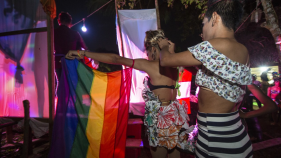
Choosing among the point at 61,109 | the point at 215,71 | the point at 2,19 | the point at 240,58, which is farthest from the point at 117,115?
the point at 2,19

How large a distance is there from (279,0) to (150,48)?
11542 mm

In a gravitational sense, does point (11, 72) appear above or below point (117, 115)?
above

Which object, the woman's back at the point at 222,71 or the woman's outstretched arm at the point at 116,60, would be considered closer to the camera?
the woman's back at the point at 222,71

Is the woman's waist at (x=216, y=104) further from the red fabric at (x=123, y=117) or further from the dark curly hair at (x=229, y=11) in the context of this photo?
the red fabric at (x=123, y=117)

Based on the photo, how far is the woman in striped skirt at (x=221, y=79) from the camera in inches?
46.7

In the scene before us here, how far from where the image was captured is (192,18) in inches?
408

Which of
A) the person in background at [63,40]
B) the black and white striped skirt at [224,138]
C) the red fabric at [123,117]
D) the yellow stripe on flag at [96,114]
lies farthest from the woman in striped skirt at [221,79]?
the person in background at [63,40]

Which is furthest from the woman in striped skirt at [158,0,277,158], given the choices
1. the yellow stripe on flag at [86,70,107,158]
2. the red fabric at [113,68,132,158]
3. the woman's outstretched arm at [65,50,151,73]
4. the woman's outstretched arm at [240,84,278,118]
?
the yellow stripe on flag at [86,70,107,158]

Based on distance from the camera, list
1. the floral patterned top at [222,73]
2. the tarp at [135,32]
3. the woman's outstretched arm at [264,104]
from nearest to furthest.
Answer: the floral patterned top at [222,73] → the woman's outstretched arm at [264,104] → the tarp at [135,32]

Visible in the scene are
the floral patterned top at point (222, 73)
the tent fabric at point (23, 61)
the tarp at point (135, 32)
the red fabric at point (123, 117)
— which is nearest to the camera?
the floral patterned top at point (222, 73)

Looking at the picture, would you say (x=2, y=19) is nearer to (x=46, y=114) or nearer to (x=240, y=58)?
(x=46, y=114)

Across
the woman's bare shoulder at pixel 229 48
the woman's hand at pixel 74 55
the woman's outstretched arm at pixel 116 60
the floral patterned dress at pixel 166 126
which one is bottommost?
the floral patterned dress at pixel 166 126

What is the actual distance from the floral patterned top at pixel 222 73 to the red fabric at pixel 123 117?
159 cm

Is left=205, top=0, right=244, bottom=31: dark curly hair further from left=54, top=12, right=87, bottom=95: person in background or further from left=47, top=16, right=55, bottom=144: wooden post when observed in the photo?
left=54, top=12, right=87, bottom=95: person in background
